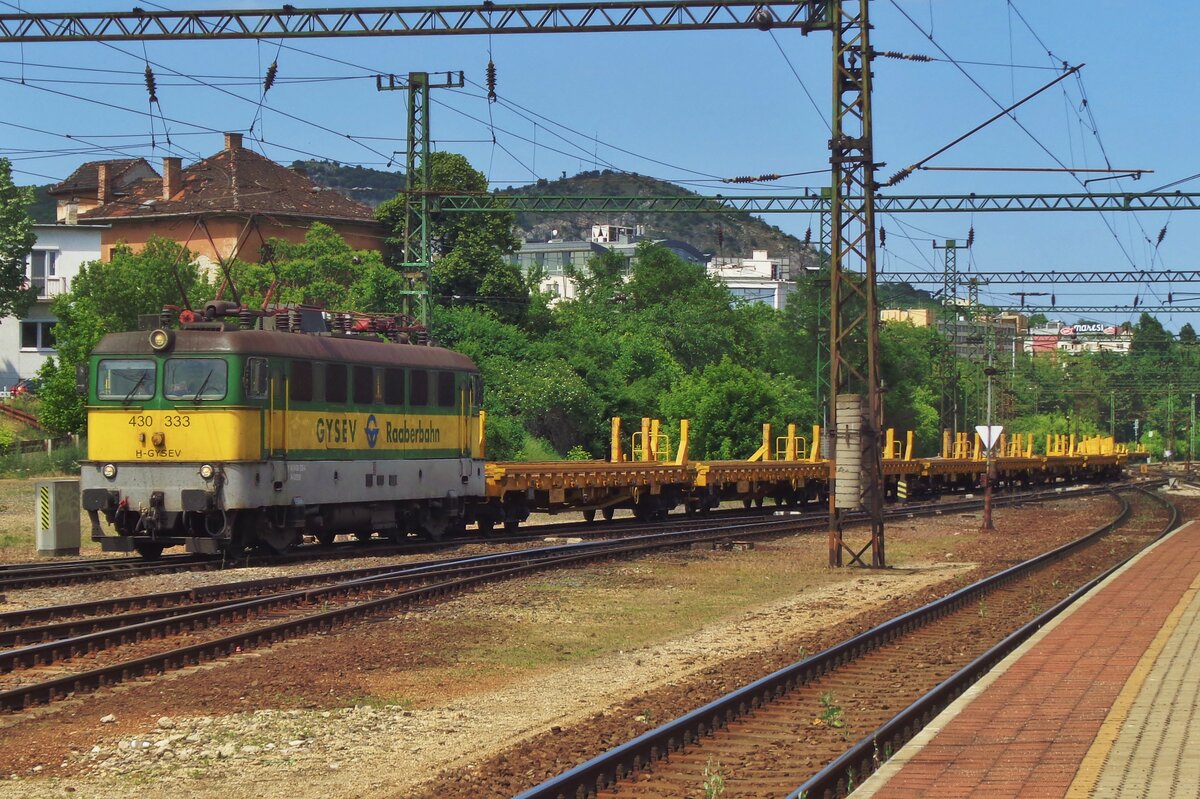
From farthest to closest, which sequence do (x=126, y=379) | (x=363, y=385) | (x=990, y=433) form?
1. (x=990, y=433)
2. (x=363, y=385)
3. (x=126, y=379)

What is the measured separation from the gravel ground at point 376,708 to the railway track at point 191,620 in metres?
0.28

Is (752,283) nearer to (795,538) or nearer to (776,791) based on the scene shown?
(795,538)

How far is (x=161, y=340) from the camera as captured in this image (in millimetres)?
21781

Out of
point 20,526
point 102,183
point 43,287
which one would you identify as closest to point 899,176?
point 20,526

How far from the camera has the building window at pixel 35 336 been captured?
74875 millimetres

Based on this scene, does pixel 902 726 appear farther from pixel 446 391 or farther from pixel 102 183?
pixel 102 183

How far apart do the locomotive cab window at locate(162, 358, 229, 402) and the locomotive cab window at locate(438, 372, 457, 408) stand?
19.5 feet

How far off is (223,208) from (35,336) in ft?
37.3

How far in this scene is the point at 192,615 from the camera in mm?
15352

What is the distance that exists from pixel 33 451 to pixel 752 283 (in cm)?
14809

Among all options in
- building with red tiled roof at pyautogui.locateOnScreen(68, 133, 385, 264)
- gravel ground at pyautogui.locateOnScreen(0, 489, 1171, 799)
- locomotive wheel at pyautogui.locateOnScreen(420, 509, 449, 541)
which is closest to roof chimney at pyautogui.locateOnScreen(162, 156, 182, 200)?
building with red tiled roof at pyautogui.locateOnScreen(68, 133, 385, 264)

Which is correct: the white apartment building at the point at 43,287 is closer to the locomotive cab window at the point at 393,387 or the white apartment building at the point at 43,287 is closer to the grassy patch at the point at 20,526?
the grassy patch at the point at 20,526

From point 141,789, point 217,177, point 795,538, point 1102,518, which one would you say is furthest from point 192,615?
point 217,177

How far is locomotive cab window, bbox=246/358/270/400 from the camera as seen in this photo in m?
21.5
